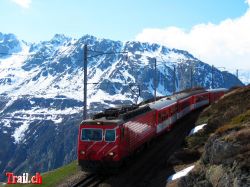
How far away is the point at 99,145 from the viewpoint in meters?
31.8

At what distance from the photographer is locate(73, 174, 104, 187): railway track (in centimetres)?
2938

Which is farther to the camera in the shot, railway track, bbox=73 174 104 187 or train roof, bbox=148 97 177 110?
train roof, bbox=148 97 177 110

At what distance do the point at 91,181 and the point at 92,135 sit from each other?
11.2ft

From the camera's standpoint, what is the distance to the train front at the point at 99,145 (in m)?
31.5

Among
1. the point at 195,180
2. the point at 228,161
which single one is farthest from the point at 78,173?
the point at 228,161

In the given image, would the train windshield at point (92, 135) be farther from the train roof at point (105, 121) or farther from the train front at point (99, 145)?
the train roof at point (105, 121)

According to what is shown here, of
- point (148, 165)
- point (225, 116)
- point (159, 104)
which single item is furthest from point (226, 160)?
point (159, 104)

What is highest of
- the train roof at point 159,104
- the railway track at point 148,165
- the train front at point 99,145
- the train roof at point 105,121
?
the train roof at point 105,121

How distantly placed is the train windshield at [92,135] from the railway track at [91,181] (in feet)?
8.63

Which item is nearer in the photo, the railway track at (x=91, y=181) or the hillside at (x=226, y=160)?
the hillside at (x=226, y=160)

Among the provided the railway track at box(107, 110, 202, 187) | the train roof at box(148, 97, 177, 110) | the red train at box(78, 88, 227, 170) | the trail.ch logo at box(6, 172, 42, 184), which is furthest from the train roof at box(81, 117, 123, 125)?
the train roof at box(148, 97, 177, 110)

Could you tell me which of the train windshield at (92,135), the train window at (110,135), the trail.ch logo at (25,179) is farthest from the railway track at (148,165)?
the trail.ch logo at (25,179)

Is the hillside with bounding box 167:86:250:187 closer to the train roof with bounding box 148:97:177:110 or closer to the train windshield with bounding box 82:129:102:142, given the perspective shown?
the train windshield with bounding box 82:129:102:142

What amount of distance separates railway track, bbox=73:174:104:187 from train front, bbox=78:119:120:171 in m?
0.57
